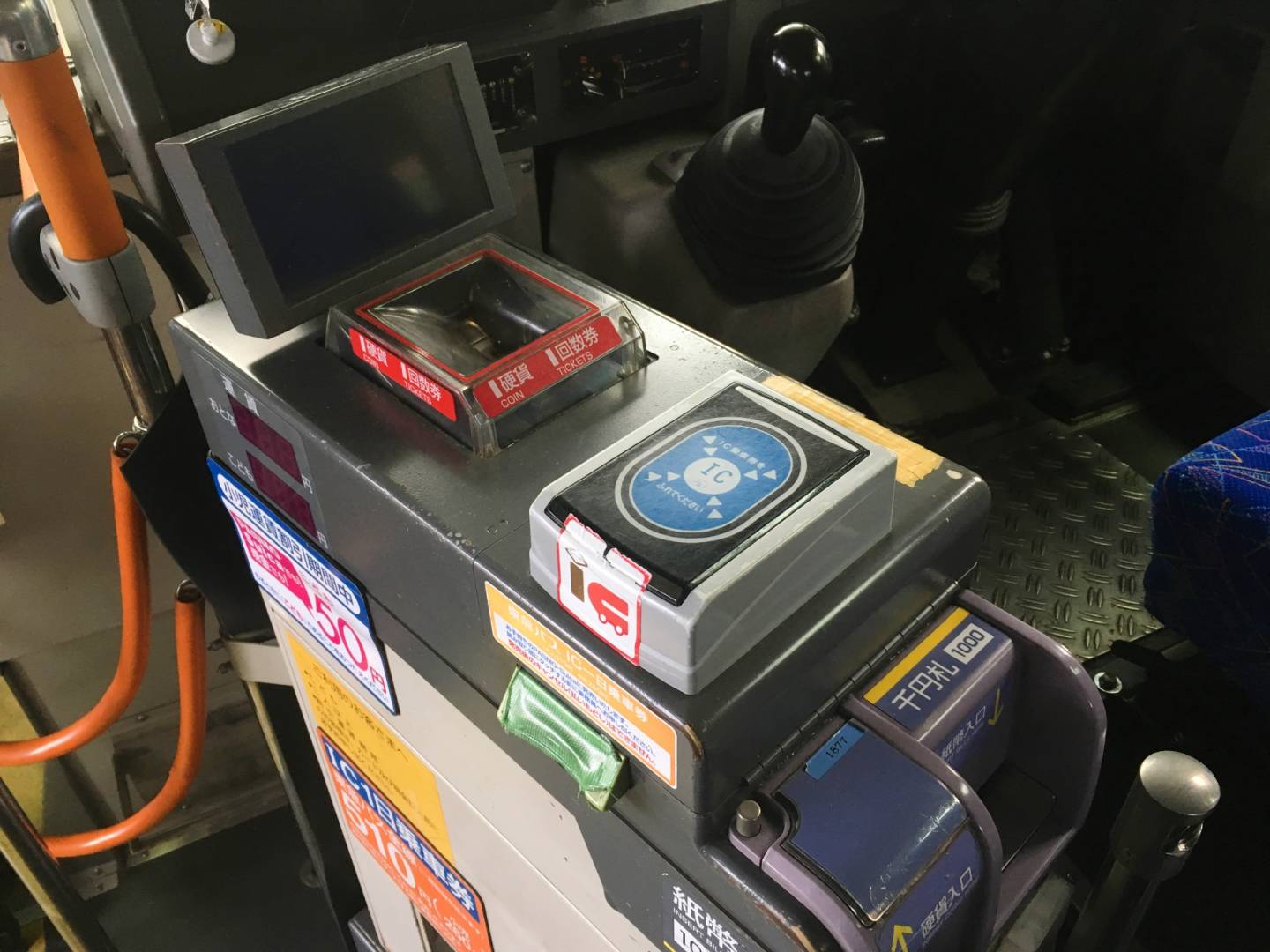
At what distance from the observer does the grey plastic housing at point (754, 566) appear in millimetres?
565

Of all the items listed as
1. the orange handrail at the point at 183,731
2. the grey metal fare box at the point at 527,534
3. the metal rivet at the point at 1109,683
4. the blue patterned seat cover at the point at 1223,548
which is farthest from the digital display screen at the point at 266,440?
the metal rivet at the point at 1109,683

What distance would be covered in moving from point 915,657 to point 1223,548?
0.73 meters

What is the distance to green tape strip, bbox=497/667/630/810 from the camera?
636mm

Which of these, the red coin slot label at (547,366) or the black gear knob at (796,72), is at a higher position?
the black gear knob at (796,72)

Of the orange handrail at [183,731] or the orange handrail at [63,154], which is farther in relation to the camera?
the orange handrail at [183,731]

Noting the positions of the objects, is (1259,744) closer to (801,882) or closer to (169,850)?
(801,882)

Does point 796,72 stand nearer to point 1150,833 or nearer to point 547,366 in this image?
point 547,366

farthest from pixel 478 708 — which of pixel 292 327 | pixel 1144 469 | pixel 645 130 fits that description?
pixel 1144 469

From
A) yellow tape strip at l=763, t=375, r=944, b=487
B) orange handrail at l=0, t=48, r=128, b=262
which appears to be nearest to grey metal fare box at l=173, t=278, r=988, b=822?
yellow tape strip at l=763, t=375, r=944, b=487

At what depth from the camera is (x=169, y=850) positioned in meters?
1.85

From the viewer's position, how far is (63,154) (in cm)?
84

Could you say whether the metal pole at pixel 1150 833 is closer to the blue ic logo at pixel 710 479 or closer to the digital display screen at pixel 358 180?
the blue ic logo at pixel 710 479

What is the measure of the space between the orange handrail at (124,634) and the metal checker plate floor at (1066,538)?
4.26ft

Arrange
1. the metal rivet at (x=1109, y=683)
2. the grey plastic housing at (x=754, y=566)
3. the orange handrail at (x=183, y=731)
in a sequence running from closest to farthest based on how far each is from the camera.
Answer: the grey plastic housing at (x=754, y=566) → the orange handrail at (x=183, y=731) → the metal rivet at (x=1109, y=683)
